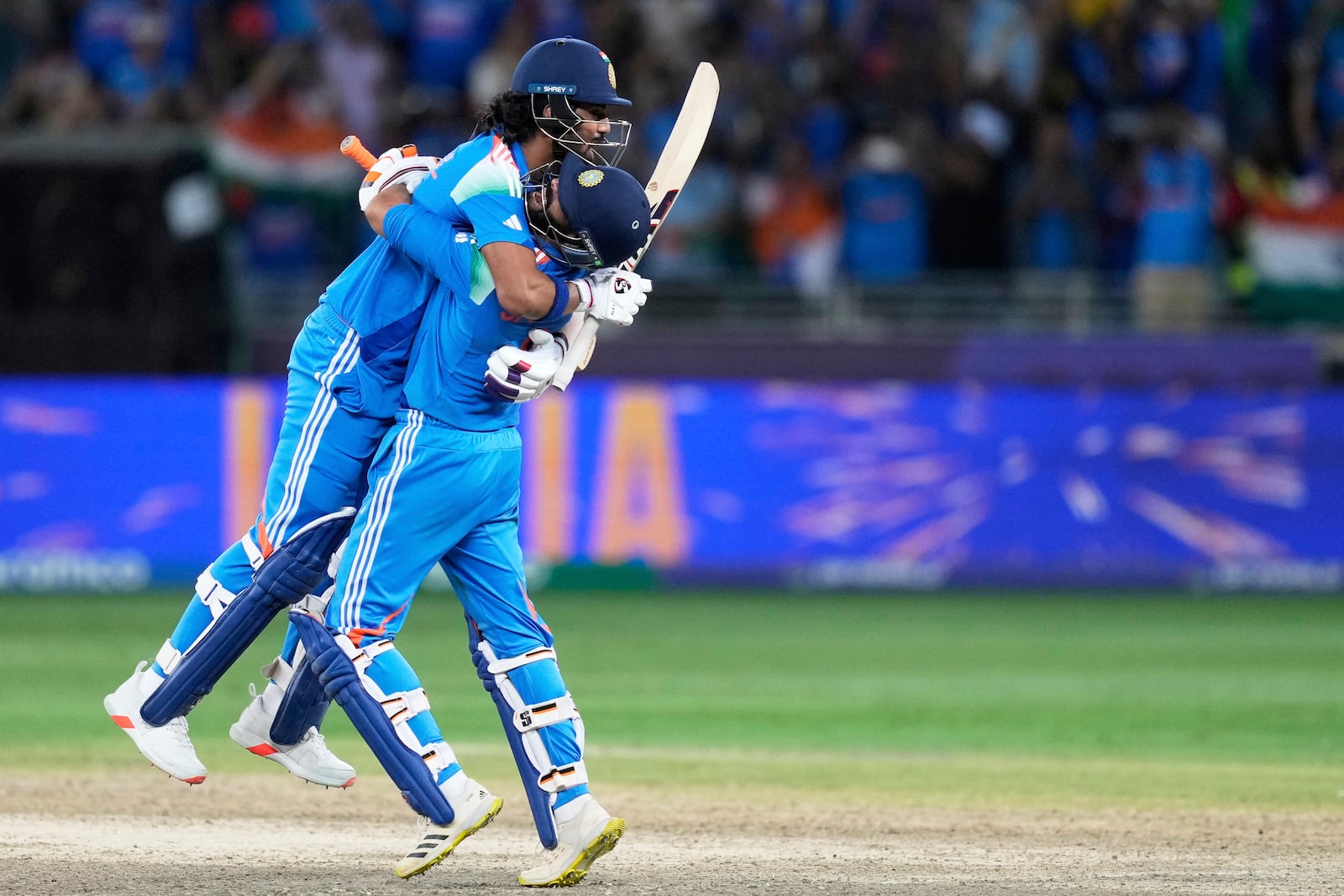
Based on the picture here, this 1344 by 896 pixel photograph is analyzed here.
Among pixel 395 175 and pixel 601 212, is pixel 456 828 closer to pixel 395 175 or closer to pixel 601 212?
pixel 601 212

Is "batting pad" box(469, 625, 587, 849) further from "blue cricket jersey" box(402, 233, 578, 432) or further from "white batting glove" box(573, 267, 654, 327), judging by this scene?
"white batting glove" box(573, 267, 654, 327)

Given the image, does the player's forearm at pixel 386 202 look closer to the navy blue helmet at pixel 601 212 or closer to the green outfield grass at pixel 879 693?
the navy blue helmet at pixel 601 212

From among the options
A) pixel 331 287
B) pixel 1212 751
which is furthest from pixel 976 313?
pixel 331 287

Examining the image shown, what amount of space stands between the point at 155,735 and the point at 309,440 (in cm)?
109

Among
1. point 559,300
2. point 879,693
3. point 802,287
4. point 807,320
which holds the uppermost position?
point 559,300

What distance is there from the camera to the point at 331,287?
6328 millimetres

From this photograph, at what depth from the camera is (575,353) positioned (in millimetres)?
5824

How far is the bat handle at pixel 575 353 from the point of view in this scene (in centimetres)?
578

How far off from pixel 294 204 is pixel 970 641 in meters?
6.21

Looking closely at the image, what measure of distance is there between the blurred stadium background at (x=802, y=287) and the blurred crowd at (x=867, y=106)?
3 cm

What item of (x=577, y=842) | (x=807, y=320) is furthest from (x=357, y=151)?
(x=807, y=320)

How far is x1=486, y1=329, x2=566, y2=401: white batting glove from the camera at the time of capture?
5.65 meters

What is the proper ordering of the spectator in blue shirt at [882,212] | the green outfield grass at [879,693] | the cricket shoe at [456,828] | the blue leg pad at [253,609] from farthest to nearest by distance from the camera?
1. the spectator in blue shirt at [882,212]
2. the green outfield grass at [879,693]
3. the blue leg pad at [253,609]
4. the cricket shoe at [456,828]

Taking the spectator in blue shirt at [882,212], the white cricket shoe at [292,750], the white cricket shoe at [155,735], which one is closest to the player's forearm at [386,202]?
the white cricket shoe at [292,750]
